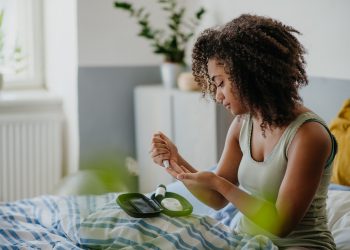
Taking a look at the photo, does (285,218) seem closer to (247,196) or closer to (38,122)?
(247,196)

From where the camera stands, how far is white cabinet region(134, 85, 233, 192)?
2.52m

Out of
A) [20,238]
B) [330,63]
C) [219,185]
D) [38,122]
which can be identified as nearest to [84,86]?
[38,122]

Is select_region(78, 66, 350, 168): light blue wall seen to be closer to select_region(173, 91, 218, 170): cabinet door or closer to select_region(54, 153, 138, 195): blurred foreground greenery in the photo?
select_region(54, 153, 138, 195): blurred foreground greenery

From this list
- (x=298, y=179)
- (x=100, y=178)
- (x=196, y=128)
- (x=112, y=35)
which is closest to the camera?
(x=298, y=179)

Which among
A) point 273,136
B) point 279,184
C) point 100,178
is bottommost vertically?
point 100,178

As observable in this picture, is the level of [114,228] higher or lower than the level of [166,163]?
lower

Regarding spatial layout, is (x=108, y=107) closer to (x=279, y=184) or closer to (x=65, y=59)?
(x=65, y=59)

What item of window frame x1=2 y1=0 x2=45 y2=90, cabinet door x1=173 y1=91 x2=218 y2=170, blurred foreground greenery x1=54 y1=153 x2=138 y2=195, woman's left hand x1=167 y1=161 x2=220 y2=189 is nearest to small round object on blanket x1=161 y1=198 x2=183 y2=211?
woman's left hand x1=167 y1=161 x2=220 y2=189

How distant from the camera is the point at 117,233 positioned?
4.57ft

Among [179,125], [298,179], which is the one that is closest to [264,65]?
[298,179]

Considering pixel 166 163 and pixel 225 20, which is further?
pixel 225 20

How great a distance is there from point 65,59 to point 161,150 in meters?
1.88

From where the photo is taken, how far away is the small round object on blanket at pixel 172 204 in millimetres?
1464

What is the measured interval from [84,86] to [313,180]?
199 centimetres
